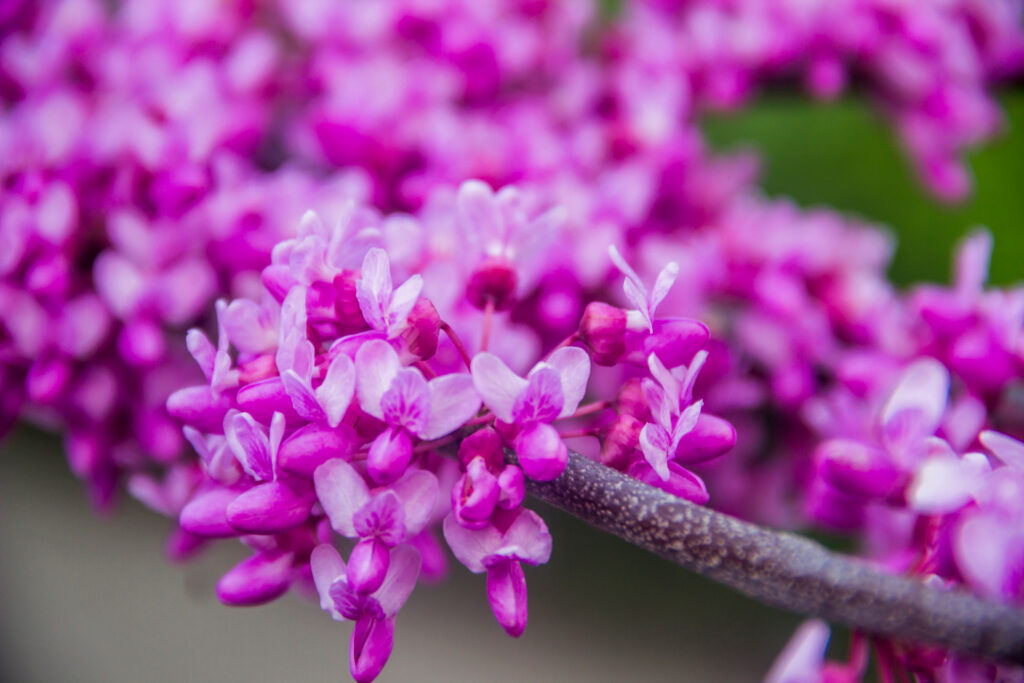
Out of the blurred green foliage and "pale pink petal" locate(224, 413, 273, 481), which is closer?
"pale pink petal" locate(224, 413, 273, 481)

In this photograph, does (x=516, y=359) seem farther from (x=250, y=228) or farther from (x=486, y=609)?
(x=486, y=609)

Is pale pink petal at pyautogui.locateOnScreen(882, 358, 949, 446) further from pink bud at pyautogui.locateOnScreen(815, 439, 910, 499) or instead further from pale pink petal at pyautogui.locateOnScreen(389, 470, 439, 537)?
pale pink petal at pyautogui.locateOnScreen(389, 470, 439, 537)

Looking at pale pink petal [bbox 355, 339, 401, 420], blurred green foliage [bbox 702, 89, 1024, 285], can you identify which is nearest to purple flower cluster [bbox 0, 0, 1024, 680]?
pale pink petal [bbox 355, 339, 401, 420]

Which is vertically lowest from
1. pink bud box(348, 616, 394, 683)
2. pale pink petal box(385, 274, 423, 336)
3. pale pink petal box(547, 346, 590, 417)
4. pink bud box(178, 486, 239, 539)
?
pink bud box(348, 616, 394, 683)

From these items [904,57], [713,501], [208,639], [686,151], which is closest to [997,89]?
[904,57]

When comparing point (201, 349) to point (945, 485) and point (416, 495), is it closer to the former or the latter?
point (416, 495)

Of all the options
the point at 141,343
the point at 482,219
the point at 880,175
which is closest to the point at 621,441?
the point at 482,219

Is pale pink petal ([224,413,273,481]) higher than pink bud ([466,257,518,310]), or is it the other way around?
pink bud ([466,257,518,310])
